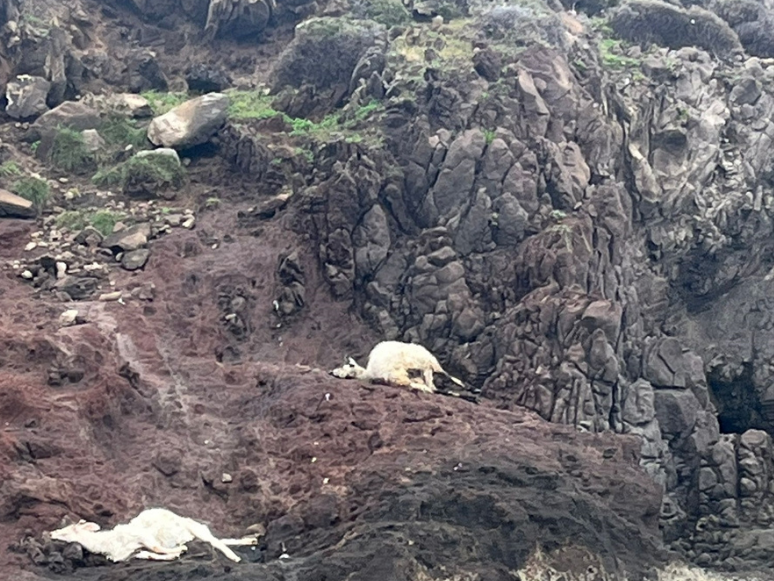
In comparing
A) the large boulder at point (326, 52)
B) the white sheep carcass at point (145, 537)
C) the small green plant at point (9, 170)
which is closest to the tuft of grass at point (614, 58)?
the large boulder at point (326, 52)

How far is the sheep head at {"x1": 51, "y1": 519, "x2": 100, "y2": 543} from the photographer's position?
14039 millimetres

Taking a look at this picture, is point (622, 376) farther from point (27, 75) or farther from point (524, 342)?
point (27, 75)

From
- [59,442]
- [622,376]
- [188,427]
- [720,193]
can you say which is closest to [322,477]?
[188,427]

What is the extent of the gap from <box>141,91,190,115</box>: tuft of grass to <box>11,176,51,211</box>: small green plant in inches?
173

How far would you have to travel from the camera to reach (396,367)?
19266 millimetres

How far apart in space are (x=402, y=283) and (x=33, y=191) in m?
7.15

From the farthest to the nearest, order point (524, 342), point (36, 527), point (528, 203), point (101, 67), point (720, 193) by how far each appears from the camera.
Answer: point (101, 67) → point (720, 193) → point (528, 203) → point (524, 342) → point (36, 527)

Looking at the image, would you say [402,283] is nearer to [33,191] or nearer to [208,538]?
[33,191]

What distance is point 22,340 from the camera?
17.8m

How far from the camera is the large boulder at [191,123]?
81.5 feet

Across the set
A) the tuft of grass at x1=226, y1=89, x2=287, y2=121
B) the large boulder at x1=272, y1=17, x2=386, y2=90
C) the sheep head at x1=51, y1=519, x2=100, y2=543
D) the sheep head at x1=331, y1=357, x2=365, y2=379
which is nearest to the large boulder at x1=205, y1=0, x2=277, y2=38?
the large boulder at x1=272, y1=17, x2=386, y2=90

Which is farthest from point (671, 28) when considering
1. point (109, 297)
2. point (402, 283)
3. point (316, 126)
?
point (109, 297)

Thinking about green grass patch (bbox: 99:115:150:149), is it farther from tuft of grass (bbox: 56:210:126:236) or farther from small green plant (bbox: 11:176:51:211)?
tuft of grass (bbox: 56:210:126:236)

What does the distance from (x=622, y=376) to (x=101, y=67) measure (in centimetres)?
1446
